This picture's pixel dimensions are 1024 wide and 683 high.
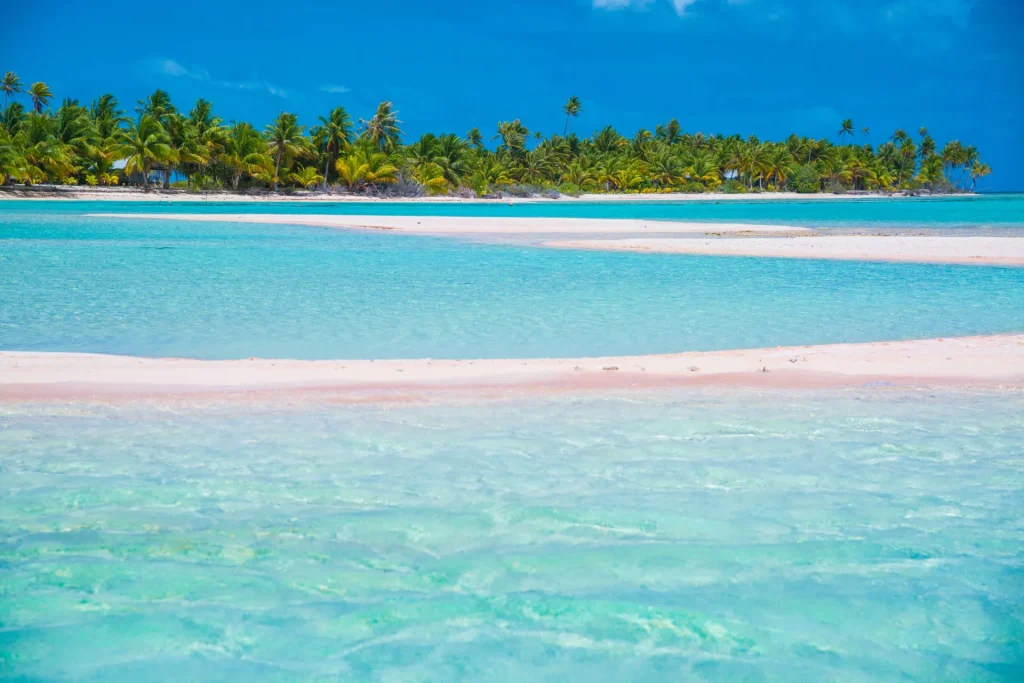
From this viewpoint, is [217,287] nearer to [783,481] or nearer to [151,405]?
[151,405]

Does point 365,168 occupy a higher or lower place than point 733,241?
higher

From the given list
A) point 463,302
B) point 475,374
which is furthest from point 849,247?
point 475,374

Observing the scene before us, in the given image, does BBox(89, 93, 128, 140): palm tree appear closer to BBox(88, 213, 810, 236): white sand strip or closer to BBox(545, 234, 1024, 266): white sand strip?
BBox(88, 213, 810, 236): white sand strip

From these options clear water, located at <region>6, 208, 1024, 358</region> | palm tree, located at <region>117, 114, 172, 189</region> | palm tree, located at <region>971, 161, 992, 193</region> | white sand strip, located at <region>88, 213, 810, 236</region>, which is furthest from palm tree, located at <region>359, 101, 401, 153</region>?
palm tree, located at <region>971, 161, 992, 193</region>

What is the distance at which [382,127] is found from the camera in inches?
3223

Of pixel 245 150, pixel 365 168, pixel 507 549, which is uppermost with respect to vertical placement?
pixel 245 150

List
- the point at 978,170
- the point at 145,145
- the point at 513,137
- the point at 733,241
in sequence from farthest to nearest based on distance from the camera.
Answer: the point at 978,170, the point at 513,137, the point at 145,145, the point at 733,241

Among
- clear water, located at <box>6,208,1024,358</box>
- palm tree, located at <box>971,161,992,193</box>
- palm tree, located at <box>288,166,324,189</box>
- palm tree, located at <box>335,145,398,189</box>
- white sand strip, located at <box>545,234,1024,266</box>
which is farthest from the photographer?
palm tree, located at <box>971,161,992,193</box>

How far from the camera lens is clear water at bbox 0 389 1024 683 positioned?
3.44m

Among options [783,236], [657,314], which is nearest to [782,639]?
[657,314]

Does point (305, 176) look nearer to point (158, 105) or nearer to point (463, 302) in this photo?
point (158, 105)

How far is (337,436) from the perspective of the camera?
20.1ft

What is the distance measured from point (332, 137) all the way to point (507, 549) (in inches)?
2792

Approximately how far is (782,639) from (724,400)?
388 centimetres
